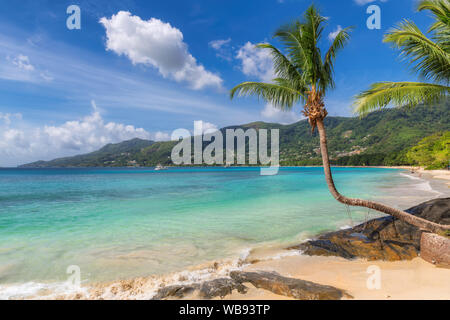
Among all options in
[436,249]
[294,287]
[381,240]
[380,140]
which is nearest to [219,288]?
[294,287]

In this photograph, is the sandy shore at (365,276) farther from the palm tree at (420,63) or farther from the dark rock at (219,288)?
the palm tree at (420,63)

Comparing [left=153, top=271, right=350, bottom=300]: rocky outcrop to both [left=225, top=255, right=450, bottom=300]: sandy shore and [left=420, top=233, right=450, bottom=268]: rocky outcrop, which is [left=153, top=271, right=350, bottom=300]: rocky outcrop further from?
[left=420, top=233, right=450, bottom=268]: rocky outcrop

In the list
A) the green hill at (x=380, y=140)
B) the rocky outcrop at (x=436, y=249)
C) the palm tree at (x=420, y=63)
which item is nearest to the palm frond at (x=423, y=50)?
the palm tree at (x=420, y=63)

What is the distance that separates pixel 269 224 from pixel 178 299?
7.33m

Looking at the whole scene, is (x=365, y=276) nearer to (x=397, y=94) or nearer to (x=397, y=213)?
(x=397, y=213)

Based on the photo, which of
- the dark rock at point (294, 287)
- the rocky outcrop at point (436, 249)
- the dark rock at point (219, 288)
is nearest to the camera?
the dark rock at point (294, 287)

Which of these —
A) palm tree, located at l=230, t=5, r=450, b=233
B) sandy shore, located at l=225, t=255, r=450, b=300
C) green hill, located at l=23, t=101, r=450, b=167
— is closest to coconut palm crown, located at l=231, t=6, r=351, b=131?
palm tree, located at l=230, t=5, r=450, b=233

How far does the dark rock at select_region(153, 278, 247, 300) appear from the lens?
4.19 metres

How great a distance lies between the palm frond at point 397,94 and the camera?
5.30 metres

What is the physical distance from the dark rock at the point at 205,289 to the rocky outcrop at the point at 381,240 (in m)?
3.11

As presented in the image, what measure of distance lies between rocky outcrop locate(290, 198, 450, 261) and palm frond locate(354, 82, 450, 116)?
3795 millimetres

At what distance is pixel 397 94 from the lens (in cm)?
541
